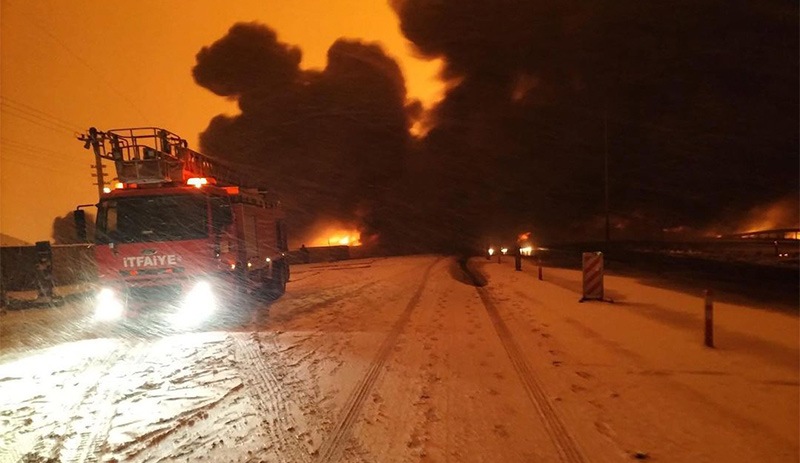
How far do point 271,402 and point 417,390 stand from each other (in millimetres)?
1662

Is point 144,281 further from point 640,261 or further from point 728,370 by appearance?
point 640,261

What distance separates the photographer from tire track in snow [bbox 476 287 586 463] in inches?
192

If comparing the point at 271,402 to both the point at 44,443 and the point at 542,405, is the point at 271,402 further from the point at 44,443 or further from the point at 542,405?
the point at 542,405

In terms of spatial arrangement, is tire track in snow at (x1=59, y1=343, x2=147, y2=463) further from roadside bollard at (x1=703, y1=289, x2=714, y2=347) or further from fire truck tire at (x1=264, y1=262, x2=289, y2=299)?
fire truck tire at (x1=264, y1=262, x2=289, y2=299)

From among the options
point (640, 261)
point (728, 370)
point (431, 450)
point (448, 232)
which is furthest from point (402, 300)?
point (448, 232)

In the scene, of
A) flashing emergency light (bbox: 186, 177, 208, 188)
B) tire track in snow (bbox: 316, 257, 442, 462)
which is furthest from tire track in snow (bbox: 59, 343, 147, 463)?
flashing emergency light (bbox: 186, 177, 208, 188)

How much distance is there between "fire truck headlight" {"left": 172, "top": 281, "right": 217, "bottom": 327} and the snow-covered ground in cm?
71

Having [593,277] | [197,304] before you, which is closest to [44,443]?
[197,304]

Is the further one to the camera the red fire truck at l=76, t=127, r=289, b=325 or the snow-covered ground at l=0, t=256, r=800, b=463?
the red fire truck at l=76, t=127, r=289, b=325

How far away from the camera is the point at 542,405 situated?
20.5ft

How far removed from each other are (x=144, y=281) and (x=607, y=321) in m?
9.65

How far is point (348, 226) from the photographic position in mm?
59906

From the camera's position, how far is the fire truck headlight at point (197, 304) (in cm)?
1280

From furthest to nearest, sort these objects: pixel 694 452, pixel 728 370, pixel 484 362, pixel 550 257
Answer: pixel 550 257 → pixel 484 362 → pixel 728 370 → pixel 694 452
